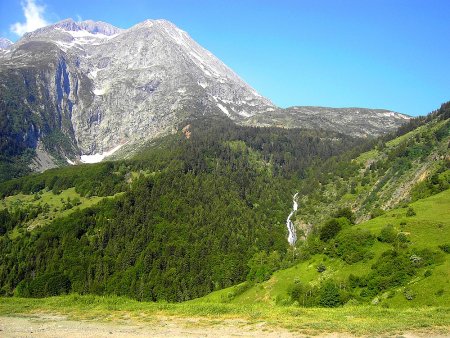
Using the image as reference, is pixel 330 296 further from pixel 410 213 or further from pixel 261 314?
pixel 261 314

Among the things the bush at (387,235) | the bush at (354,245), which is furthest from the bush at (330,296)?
the bush at (387,235)

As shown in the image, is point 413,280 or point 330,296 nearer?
point 413,280

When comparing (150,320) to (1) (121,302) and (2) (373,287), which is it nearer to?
(1) (121,302)

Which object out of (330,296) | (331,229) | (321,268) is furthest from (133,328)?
(331,229)

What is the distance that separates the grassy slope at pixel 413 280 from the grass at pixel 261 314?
28353 mm

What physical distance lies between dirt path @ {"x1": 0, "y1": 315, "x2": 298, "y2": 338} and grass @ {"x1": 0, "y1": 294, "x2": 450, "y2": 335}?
3.62ft

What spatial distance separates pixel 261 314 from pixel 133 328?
37.9 ft

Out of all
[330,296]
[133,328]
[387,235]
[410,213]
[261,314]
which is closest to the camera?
[133,328]

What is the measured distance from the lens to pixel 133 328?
96.3 feet

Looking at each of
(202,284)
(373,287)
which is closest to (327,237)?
(373,287)

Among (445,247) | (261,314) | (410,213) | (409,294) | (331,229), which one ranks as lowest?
(409,294)

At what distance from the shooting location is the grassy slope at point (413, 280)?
6009 cm

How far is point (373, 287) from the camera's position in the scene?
71.4 metres

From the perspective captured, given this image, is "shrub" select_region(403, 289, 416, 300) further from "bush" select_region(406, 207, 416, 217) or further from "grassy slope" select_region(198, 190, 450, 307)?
"bush" select_region(406, 207, 416, 217)
